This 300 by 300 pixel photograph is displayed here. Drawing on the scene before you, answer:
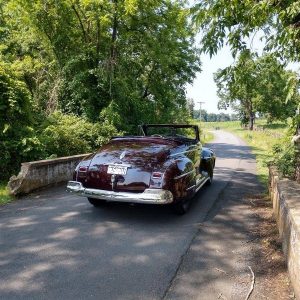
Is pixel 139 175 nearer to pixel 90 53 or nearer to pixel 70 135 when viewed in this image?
pixel 70 135

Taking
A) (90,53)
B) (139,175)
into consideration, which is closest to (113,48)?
(90,53)

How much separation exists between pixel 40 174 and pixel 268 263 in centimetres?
578

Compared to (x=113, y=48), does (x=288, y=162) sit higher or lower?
lower

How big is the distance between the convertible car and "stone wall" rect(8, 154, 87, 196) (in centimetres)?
196

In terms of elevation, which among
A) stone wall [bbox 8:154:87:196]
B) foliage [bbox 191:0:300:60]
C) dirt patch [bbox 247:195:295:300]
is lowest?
dirt patch [bbox 247:195:295:300]

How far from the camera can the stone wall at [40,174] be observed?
763cm

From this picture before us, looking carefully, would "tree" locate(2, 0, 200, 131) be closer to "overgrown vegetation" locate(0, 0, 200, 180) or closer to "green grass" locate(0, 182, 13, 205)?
"overgrown vegetation" locate(0, 0, 200, 180)

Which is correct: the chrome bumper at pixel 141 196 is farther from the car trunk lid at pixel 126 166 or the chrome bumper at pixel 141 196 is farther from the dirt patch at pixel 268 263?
the dirt patch at pixel 268 263

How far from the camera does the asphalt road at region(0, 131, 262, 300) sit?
11.5 feet

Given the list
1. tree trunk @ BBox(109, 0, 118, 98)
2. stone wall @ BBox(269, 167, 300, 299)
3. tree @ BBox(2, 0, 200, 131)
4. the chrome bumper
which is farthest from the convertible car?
tree trunk @ BBox(109, 0, 118, 98)

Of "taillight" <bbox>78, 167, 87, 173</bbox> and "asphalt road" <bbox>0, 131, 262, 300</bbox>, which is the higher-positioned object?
"taillight" <bbox>78, 167, 87, 173</bbox>

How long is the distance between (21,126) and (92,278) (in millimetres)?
7162

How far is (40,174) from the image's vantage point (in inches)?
329

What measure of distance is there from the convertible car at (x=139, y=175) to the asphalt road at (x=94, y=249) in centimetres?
44
